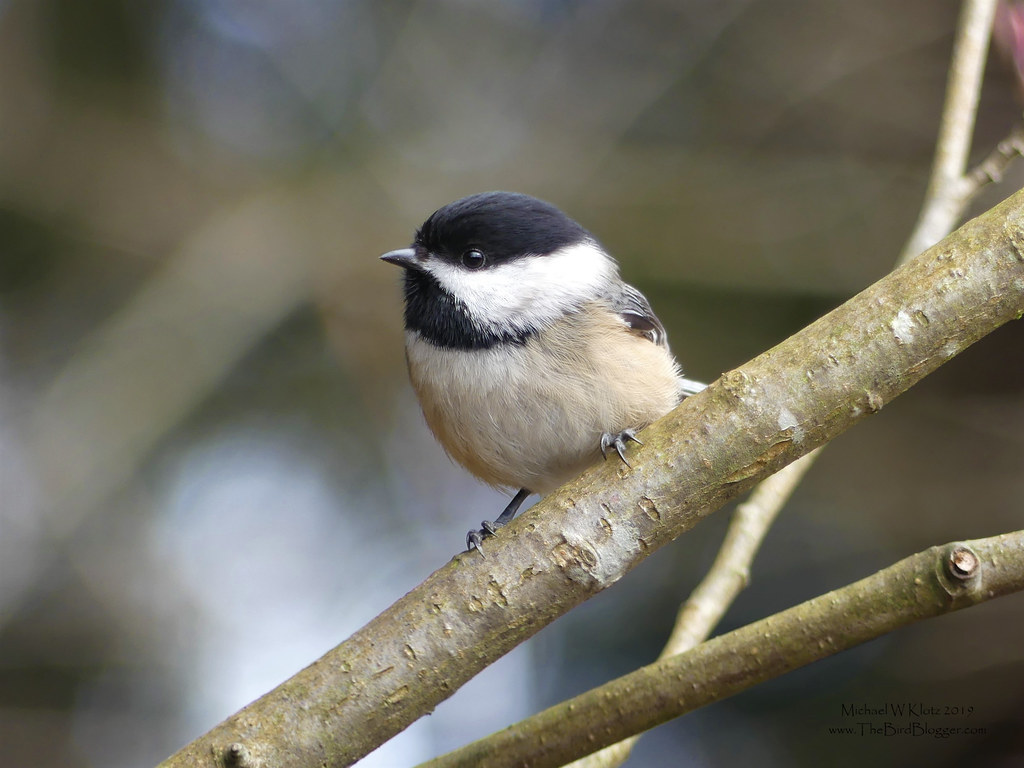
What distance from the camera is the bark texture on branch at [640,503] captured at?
1435 mm

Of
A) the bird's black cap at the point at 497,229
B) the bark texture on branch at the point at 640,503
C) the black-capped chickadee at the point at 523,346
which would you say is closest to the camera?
the bark texture on branch at the point at 640,503

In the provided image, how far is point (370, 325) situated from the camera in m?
4.06

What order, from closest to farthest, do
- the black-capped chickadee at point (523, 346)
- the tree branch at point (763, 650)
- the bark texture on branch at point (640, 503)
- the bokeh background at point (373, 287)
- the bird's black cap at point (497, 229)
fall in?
the tree branch at point (763, 650) → the bark texture on branch at point (640, 503) → the black-capped chickadee at point (523, 346) → the bird's black cap at point (497, 229) → the bokeh background at point (373, 287)

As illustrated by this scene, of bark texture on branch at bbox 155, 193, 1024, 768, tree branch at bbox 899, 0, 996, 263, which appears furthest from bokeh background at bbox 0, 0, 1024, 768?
bark texture on branch at bbox 155, 193, 1024, 768

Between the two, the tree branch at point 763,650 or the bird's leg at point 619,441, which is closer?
the tree branch at point 763,650

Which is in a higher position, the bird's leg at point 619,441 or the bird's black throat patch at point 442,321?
the bird's black throat patch at point 442,321

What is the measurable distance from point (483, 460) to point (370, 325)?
1970mm

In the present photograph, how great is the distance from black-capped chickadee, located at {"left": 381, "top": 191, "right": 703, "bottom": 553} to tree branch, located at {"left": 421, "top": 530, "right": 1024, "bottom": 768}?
502 mm

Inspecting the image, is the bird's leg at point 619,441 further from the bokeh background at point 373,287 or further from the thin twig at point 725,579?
the bokeh background at point 373,287

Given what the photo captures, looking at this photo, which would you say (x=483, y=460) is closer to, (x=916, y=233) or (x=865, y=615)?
(x=865, y=615)

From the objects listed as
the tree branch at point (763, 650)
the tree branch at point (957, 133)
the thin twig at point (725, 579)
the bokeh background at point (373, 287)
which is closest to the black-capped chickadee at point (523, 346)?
the thin twig at point (725, 579)

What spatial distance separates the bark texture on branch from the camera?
4.71ft

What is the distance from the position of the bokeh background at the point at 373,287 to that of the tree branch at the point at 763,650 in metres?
2.31

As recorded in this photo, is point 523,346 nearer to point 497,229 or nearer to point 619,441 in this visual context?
point 497,229
